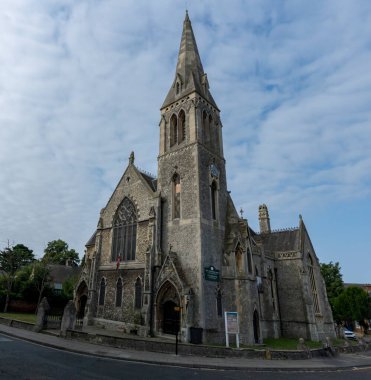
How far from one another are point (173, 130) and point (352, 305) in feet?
107

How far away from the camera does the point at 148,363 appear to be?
43.0 feet

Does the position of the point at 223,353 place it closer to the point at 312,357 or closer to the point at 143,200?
the point at 312,357

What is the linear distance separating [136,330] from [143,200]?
10222 millimetres

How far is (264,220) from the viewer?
126 ft

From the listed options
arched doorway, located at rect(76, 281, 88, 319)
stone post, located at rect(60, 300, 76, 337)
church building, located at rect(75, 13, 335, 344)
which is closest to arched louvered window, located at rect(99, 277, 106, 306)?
church building, located at rect(75, 13, 335, 344)

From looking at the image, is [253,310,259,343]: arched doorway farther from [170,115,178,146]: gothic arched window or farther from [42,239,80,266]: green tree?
[42,239,80,266]: green tree

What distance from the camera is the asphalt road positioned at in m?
9.82

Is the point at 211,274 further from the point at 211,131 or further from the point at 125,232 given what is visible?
the point at 211,131

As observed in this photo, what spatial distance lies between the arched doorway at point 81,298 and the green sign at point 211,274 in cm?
1299

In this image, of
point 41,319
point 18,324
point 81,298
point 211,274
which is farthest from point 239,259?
point 18,324

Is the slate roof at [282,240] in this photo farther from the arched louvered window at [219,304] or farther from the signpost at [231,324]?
the signpost at [231,324]

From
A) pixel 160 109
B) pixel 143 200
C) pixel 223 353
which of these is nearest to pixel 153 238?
pixel 143 200

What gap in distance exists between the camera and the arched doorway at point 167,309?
20469 mm

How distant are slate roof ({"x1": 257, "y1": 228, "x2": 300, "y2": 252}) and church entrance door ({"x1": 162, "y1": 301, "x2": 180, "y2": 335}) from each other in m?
15.3
